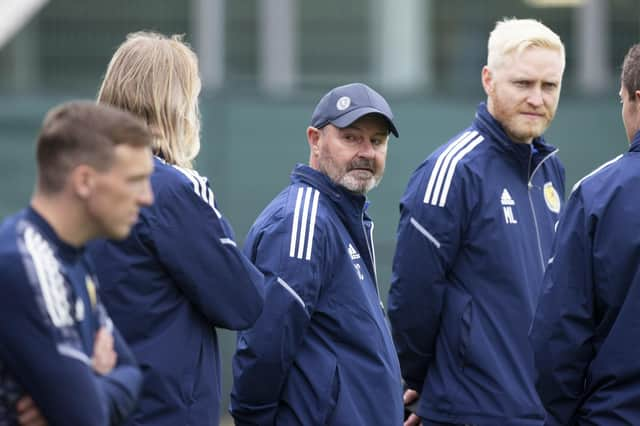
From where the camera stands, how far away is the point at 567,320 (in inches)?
153

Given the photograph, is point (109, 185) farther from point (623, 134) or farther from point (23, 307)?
point (623, 134)

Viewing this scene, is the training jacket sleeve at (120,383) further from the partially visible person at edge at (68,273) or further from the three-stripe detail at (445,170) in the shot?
the three-stripe detail at (445,170)

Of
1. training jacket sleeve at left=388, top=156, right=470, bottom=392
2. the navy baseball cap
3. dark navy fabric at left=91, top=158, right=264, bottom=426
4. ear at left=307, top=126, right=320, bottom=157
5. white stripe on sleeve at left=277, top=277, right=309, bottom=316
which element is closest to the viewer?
dark navy fabric at left=91, top=158, right=264, bottom=426

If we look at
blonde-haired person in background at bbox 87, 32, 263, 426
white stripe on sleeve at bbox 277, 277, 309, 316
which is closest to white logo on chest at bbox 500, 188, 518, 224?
white stripe on sleeve at bbox 277, 277, 309, 316

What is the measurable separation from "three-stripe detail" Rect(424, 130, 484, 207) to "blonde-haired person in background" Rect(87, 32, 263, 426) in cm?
106

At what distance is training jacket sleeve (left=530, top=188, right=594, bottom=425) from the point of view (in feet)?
12.7

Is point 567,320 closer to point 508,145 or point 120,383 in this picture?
point 508,145

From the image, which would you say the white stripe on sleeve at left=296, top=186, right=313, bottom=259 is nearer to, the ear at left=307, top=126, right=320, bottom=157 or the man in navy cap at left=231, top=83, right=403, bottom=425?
the man in navy cap at left=231, top=83, right=403, bottom=425

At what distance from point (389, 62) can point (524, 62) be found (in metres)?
6.27

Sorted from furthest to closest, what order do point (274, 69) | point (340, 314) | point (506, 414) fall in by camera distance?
point (274, 69) → point (506, 414) → point (340, 314)

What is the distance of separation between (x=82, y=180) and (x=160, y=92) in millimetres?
1165

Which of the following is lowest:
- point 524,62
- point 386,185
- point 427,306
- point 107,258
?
point 386,185

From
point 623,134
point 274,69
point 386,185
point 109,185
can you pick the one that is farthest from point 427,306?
point 274,69

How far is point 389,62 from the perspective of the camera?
11125 millimetres
